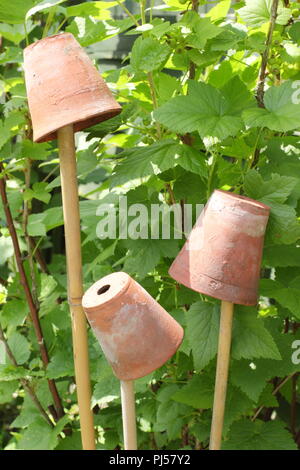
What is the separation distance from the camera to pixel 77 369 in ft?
3.01

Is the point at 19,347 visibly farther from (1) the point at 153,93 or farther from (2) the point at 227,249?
(2) the point at 227,249

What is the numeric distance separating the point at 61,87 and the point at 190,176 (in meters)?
0.42

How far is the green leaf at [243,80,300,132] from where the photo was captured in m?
0.92

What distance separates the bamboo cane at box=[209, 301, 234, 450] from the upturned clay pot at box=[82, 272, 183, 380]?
0.10 metres

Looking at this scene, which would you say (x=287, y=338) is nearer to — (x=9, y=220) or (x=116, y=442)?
(x=116, y=442)

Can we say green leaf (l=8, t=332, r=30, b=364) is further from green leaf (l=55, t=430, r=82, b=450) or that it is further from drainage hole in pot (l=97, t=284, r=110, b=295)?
drainage hole in pot (l=97, t=284, r=110, b=295)

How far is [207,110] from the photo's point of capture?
3.29 ft

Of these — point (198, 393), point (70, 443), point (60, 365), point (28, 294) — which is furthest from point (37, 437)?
point (198, 393)

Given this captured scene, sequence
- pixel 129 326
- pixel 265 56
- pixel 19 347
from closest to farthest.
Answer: pixel 129 326 < pixel 265 56 < pixel 19 347

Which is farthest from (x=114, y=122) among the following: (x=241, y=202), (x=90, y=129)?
(x=241, y=202)

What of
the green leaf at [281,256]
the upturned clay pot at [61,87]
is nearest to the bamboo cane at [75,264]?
the upturned clay pot at [61,87]

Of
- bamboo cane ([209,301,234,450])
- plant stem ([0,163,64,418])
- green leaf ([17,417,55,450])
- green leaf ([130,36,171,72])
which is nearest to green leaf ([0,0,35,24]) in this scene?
green leaf ([130,36,171,72])

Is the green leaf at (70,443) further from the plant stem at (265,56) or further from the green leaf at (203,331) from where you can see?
the plant stem at (265,56)

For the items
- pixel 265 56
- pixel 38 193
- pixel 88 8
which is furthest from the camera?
pixel 38 193
